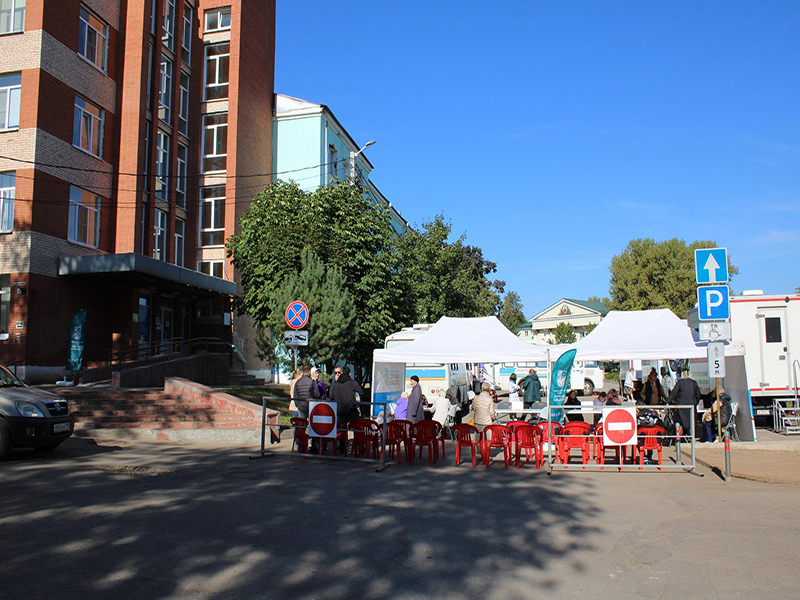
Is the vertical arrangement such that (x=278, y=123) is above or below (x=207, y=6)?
below

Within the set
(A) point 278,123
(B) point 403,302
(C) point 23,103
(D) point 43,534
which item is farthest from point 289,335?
(A) point 278,123

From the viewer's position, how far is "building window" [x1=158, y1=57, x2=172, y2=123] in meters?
30.6

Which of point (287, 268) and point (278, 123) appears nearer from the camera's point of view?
point (287, 268)

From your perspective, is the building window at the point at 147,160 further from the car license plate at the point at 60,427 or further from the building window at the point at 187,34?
the car license plate at the point at 60,427

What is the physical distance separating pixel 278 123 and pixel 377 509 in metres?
33.3

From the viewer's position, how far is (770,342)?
18562 mm

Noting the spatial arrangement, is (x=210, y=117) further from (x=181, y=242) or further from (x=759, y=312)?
(x=759, y=312)

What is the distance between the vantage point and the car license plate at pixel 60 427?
36.6ft

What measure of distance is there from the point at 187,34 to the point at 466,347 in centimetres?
2793

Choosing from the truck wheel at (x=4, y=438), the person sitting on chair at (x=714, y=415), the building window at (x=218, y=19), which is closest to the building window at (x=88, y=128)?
the building window at (x=218, y=19)

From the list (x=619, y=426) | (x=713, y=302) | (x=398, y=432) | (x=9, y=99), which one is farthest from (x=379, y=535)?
(x=9, y=99)

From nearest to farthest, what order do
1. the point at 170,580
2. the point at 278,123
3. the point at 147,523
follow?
the point at 170,580 → the point at 147,523 → the point at 278,123

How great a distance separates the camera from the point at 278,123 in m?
37.8

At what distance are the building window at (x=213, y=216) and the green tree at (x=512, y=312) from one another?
52995mm
